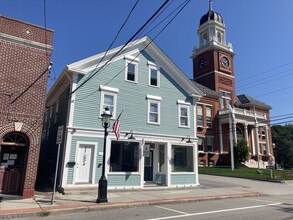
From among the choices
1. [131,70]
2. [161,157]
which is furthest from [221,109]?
[131,70]

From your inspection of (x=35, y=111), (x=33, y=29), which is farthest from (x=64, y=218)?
(x=33, y=29)

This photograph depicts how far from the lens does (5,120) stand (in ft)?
38.6

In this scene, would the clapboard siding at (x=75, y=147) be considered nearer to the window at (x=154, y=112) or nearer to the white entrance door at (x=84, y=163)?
the white entrance door at (x=84, y=163)

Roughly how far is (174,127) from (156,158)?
246 cm

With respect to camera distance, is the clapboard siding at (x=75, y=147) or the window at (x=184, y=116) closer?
the clapboard siding at (x=75, y=147)

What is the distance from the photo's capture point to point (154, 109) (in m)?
17.5

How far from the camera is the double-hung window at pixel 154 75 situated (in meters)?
17.9

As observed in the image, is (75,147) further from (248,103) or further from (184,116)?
(248,103)

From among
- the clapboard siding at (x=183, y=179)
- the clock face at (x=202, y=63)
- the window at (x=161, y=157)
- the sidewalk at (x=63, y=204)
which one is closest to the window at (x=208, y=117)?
the clock face at (x=202, y=63)

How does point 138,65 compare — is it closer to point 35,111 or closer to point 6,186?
point 35,111

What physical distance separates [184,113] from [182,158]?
323cm

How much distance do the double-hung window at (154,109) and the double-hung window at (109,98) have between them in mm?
2484

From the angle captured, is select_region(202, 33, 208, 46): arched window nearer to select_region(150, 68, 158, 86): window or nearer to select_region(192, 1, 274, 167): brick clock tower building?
select_region(192, 1, 274, 167): brick clock tower building

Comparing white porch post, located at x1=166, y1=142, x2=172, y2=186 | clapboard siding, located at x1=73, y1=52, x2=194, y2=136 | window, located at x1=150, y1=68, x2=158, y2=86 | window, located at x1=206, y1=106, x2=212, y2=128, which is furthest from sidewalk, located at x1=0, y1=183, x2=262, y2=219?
window, located at x1=206, y1=106, x2=212, y2=128
